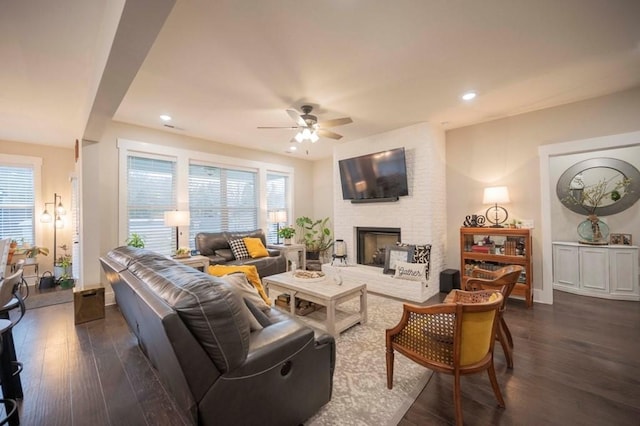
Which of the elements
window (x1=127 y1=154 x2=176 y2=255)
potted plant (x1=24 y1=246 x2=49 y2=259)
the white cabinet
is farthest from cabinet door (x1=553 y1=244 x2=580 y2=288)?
potted plant (x1=24 y1=246 x2=49 y2=259)

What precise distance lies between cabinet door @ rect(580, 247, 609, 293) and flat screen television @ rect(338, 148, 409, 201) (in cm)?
280

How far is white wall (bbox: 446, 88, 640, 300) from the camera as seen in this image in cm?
336

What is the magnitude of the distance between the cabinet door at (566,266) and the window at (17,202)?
369 inches

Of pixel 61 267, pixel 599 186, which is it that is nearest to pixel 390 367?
pixel 599 186

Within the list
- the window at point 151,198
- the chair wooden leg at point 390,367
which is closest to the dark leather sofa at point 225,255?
the window at point 151,198

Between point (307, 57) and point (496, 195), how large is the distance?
10.8ft

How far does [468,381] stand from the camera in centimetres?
208

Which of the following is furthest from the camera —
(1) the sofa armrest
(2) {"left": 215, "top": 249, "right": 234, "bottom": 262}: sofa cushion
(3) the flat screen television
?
(2) {"left": 215, "top": 249, "right": 234, "bottom": 262}: sofa cushion

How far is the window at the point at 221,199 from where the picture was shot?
4984mm

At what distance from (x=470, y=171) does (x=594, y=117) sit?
1.54 m

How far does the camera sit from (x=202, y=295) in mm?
1214

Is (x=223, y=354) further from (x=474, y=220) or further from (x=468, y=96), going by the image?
(x=474, y=220)

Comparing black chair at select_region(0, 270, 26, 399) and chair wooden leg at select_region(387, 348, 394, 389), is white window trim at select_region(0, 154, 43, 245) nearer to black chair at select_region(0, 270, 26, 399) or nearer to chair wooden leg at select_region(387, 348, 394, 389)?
black chair at select_region(0, 270, 26, 399)

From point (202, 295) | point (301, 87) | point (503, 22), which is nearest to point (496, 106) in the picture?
point (503, 22)
